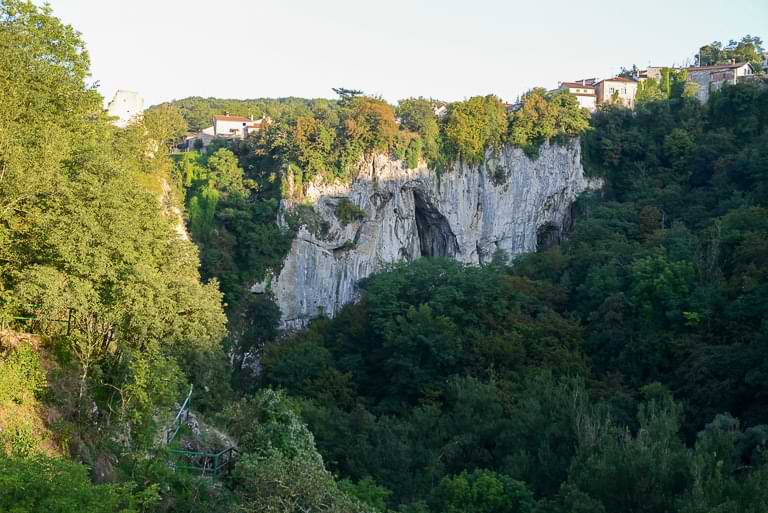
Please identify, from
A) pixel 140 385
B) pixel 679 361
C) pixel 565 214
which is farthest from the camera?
pixel 565 214

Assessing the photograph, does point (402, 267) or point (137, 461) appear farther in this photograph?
point (402, 267)

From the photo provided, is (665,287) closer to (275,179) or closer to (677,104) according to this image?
(275,179)

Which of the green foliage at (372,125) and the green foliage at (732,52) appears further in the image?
the green foliage at (732,52)

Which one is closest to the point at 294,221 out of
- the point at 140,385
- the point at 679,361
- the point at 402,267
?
the point at 402,267

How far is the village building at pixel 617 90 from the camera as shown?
4941 centimetres

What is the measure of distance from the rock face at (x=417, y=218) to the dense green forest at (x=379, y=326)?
0.85m

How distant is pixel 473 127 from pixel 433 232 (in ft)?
16.6

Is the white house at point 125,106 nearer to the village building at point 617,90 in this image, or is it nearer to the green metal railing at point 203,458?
the green metal railing at point 203,458

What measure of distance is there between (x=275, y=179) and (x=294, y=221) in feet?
6.23

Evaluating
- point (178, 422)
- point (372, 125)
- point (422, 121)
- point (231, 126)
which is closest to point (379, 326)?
point (372, 125)

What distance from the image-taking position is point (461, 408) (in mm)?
24969

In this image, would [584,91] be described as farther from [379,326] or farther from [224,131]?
[379,326]

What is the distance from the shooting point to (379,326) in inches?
1204

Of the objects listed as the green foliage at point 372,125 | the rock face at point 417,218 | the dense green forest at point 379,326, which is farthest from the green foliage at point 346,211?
the green foliage at point 372,125
